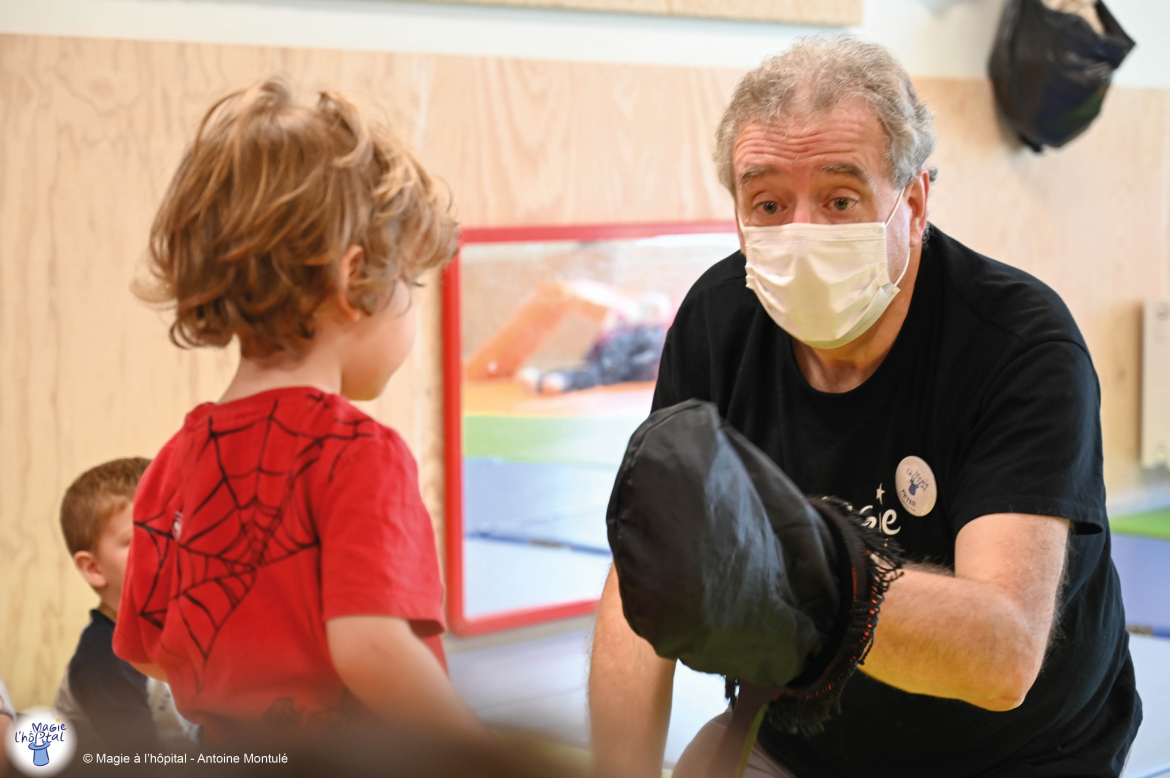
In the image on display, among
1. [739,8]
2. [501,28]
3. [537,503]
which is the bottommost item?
[537,503]

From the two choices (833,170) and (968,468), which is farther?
(833,170)

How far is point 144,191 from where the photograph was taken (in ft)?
8.08

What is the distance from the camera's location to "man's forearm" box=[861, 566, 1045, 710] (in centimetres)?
94

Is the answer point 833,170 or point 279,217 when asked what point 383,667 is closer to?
point 279,217

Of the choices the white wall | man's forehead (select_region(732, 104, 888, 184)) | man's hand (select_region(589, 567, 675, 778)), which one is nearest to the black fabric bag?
man's hand (select_region(589, 567, 675, 778))

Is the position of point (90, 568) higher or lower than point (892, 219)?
lower

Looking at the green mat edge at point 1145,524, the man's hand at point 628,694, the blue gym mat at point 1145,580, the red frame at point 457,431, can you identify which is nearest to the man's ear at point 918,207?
the man's hand at point 628,694

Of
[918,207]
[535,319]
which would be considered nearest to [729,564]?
[918,207]

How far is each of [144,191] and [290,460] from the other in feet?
5.63

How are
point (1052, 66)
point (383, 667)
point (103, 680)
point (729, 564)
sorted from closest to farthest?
point (729, 564) < point (383, 667) < point (103, 680) < point (1052, 66)

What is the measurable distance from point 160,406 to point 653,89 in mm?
1604

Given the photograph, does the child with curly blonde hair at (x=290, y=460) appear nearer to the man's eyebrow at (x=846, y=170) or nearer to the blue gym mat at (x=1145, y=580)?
the man's eyebrow at (x=846, y=170)

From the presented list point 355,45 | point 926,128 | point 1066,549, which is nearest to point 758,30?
point 355,45

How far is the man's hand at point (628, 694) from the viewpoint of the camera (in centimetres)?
128
